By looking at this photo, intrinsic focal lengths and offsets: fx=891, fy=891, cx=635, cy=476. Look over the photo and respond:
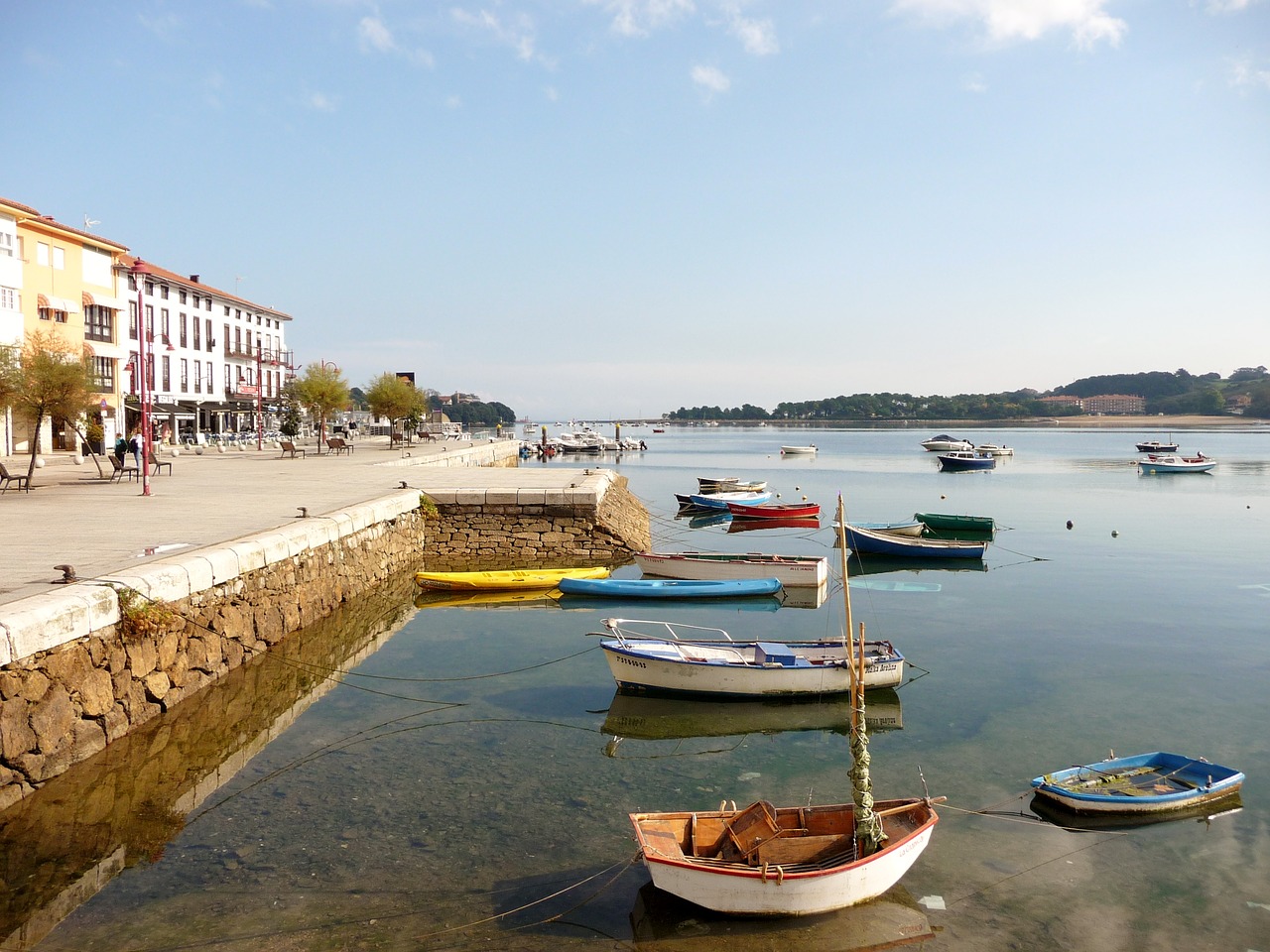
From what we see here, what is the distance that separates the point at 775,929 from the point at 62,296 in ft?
141

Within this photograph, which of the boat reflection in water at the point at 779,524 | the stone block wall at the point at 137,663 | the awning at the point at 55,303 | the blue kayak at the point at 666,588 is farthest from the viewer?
the awning at the point at 55,303

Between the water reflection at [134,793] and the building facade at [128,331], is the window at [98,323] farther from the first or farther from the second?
the water reflection at [134,793]

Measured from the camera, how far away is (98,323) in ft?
138

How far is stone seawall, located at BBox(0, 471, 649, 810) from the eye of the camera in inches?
345

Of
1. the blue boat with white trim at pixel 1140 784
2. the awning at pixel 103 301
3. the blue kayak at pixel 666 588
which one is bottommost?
the blue boat with white trim at pixel 1140 784

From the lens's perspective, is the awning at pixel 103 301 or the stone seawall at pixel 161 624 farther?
the awning at pixel 103 301

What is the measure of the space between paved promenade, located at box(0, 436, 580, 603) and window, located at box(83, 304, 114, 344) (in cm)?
680

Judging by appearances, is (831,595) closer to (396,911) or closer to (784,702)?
(784,702)

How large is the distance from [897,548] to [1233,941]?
20.8 metres

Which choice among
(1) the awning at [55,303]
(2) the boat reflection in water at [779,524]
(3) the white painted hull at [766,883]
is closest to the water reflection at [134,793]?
(3) the white painted hull at [766,883]

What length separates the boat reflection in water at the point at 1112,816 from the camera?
360 inches

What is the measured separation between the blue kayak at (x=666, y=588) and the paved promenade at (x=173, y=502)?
18.8 ft

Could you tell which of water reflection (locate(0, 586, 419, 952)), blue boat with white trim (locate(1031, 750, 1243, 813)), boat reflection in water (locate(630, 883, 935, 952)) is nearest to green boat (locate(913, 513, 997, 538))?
blue boat with white trim (locate(1031, 750, 1243, 813))

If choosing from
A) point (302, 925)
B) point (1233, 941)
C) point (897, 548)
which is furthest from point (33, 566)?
point (897, 548)
